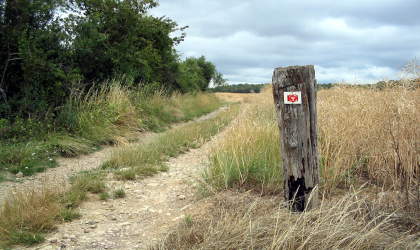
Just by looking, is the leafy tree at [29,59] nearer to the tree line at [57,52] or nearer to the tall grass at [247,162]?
the tree line at [57,52]

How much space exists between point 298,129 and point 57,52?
7550mm

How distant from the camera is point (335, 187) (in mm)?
4613

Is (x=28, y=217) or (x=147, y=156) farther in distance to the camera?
(x=147, y=156)

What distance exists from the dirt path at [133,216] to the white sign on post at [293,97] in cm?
165

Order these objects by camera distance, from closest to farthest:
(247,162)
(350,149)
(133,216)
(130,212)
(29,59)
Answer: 1. (133,216)
2. (130,212)
3. (247,162)
4. (350,149)
5. (29,59)

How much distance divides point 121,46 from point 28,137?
580cm

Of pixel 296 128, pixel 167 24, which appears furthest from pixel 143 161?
pixel 167 24

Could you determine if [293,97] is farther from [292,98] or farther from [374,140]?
[374,140]

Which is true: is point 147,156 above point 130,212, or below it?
above

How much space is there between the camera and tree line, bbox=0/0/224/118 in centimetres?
842

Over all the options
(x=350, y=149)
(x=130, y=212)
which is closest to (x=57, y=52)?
(x=130, y=212)

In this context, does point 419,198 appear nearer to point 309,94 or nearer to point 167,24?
point 309,94

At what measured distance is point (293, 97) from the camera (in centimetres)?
348

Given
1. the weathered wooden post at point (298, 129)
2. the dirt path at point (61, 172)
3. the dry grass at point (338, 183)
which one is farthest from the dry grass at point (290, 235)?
the dirt path at point (61, 172)
